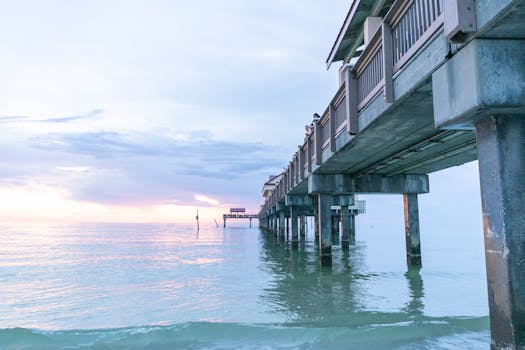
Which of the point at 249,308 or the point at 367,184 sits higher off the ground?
the point at 367,184

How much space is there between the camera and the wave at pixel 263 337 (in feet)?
28.2

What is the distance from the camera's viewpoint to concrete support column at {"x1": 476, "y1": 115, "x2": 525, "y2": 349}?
15.4ft

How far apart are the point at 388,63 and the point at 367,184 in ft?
41.5

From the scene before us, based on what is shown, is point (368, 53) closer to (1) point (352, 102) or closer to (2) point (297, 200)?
(1) point (352, 102)

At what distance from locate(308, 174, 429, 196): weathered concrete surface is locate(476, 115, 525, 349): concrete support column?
533 inches

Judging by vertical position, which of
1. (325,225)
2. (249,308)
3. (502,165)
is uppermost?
(502,165)

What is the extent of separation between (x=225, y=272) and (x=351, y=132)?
14.8 metres

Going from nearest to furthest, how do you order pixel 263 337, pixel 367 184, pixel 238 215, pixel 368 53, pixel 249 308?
pixel 368 53
pixel 263 337
pixel 249 308
pixel 367 184
pixel 238 215

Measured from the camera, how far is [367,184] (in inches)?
773

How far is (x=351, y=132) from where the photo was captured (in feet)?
33.3

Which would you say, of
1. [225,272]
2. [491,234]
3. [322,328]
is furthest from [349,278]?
[491,234]

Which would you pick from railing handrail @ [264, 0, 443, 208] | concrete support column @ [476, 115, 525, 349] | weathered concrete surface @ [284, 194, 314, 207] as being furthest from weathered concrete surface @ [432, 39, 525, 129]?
weathered concrete surface @ [284, 194, 314, 207]

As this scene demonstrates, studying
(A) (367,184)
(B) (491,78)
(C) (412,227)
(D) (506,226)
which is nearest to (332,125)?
(A) (367,184)

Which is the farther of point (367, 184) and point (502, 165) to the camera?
point (367, 184)
